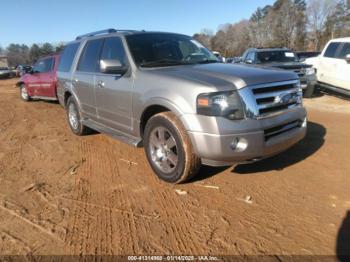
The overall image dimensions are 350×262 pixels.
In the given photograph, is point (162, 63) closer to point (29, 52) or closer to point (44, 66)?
point (44, 66)

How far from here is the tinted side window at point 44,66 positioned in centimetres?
1187

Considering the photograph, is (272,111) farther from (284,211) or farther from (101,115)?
(101,115)

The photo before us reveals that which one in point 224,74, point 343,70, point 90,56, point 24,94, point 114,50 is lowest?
point 24,94

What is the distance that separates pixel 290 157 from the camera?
16.5 feet

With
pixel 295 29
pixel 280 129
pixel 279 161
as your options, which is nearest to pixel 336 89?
pixel 279 161

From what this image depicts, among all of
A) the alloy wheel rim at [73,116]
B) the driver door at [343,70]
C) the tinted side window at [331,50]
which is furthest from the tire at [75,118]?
the tinted side window at [331,50]

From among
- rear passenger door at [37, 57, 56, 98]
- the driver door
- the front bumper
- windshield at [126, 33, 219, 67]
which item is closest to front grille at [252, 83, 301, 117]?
the front bumper

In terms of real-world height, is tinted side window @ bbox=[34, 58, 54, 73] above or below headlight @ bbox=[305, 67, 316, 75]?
above

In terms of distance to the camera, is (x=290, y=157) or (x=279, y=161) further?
(x=290, y=157)

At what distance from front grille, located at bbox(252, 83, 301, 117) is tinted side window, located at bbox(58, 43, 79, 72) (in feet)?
14.2

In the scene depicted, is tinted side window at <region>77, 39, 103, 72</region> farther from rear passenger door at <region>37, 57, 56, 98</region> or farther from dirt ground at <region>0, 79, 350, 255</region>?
rear passenger door at <region>37, 57, 56, 98</region>

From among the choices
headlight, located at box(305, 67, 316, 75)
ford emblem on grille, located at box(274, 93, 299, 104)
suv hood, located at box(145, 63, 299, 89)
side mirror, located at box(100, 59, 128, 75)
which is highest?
side mirror, located at box(100, 59, 128, 75)

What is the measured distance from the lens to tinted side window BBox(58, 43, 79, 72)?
266 inches

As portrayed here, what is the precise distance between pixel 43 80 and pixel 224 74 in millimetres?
9796
